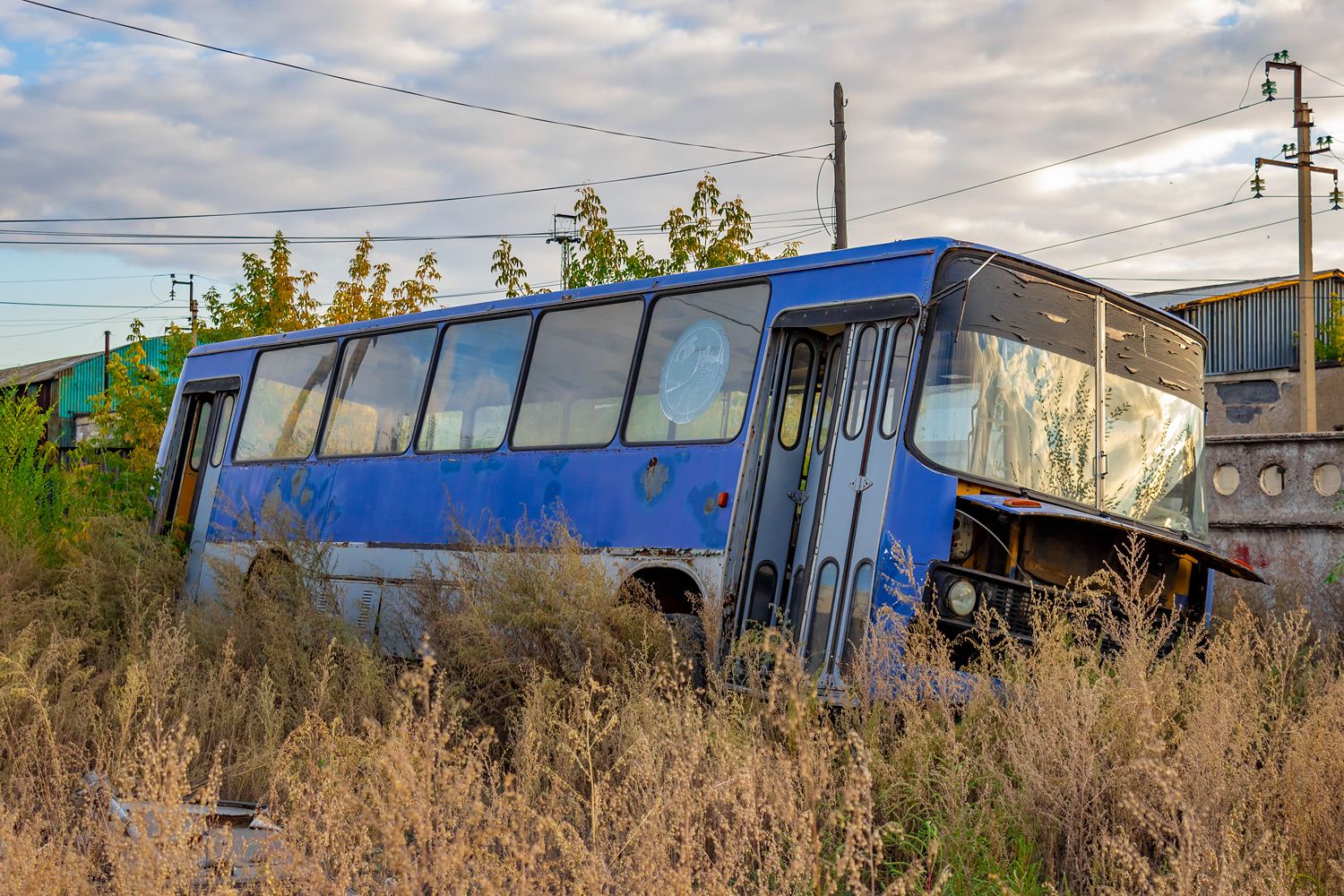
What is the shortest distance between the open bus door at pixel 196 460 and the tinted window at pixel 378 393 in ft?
6.53

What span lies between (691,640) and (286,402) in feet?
19.3

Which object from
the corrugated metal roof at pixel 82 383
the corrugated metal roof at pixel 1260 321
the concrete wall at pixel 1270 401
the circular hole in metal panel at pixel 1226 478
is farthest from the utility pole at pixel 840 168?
the corrugated metal roof at pixel 82 383

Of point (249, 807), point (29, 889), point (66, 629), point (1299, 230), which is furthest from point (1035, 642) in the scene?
point (1299, 230)

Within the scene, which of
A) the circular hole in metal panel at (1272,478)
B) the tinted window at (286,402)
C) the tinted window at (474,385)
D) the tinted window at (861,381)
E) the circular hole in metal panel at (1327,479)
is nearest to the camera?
the tinted window at (861,381)

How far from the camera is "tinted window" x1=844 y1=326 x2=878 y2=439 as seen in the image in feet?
21.0

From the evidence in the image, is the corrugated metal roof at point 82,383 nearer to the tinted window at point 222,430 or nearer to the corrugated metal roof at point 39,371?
the corrugated metal roof at point 39,371

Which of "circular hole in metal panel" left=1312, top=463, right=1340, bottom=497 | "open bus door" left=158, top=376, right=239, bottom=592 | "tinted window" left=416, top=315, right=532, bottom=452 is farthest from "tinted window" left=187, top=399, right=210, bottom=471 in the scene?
"circular hole in metal panel" left=1312, top=463, right=1340, bottom=497

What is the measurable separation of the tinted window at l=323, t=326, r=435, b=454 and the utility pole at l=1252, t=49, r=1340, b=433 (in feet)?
62.6

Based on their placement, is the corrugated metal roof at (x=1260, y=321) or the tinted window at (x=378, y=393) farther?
the corrugated metal roof at (x=1260, y=321)

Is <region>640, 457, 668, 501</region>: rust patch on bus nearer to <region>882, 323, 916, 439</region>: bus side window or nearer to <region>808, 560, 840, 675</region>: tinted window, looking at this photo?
<region>808, 560, 840, 675</region>: tinted window

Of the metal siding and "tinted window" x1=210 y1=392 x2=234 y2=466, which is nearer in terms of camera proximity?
"tinted window" x1=210 y1=392 x2=234 y2=466

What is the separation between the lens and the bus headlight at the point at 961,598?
5.90 m

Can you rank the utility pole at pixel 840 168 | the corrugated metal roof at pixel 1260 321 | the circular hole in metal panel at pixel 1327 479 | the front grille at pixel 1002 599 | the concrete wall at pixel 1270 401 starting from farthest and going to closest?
1. the corrugated metal roof at pixel 1260 321
2. the concrete wall at pixel 1270 401
3. the utility pole at pixel 840 168
4. the circular hole in metal panel at pixel 1327 479
5. the front grille at pixel 1002 599

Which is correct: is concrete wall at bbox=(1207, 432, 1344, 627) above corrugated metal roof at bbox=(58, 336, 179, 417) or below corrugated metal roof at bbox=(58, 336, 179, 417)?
below
